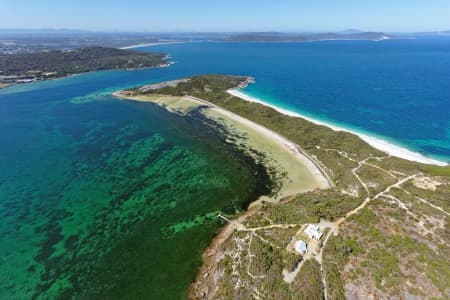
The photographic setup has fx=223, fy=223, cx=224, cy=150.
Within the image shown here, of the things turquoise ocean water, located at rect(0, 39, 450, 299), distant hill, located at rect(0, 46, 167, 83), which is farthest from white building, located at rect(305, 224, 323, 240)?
distant hill, located at rect(0, 46, 167, 83)

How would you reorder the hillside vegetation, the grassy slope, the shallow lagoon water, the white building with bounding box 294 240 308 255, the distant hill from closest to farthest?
the grassy slope
the white building with bounding box 294 240 308 255
the shallow lagoon water
the distant hill
the hillside vegetation

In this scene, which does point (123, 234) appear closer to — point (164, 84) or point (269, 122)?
point (269, 122)

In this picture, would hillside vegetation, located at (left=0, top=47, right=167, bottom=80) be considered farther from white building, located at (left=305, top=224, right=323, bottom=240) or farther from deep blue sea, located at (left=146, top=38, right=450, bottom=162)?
white building, located at (left=305, top=224, right=323, bottom=240)

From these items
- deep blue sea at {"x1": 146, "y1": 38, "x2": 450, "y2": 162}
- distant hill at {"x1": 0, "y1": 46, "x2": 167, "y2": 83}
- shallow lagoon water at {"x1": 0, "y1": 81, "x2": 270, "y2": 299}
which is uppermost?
distant hill at {"x1": 0, "y1": 46, "x2": 167, "y2": 83}

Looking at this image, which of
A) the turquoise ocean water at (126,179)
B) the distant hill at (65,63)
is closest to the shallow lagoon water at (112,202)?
the turquoise ocean water at (126,179)

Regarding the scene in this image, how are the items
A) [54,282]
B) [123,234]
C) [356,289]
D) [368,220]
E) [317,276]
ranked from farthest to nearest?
[123,234], [368,220], [54,282], [317,276], [356,289]

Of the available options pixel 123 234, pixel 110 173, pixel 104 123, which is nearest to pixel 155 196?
pixel 123 234
